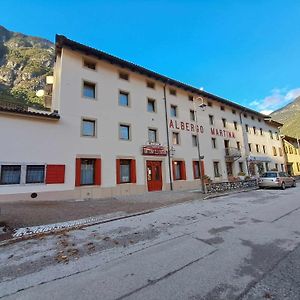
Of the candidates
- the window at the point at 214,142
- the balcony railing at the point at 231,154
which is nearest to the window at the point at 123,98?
the window at the point at 214,142

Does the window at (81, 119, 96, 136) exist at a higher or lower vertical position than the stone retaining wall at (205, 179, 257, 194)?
higher

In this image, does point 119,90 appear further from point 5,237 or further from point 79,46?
point 5,237

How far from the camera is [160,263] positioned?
4.33m

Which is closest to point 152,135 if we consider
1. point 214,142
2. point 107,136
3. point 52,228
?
point 107,136

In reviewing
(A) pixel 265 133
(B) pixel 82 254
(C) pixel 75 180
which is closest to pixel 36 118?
(C) pixel 75 180

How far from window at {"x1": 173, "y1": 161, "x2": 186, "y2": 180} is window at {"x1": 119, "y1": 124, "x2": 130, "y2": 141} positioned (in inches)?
224

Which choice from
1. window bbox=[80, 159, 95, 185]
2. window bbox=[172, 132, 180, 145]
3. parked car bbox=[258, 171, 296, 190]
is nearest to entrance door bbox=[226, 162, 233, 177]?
parked car bbox=[258, 171, 296, 190]

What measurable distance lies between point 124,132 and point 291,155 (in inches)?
1590

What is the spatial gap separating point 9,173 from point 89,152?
509 centimetres

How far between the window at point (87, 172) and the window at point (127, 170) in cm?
209

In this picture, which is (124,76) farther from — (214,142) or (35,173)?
(214,142)

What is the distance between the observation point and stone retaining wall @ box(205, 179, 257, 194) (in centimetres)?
1661

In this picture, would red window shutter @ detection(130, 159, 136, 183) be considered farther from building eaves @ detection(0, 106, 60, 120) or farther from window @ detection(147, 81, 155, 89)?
window @ detection(147, 81, 155, 89)

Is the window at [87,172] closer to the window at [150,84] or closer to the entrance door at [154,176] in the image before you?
the entrance door at [154,176]
